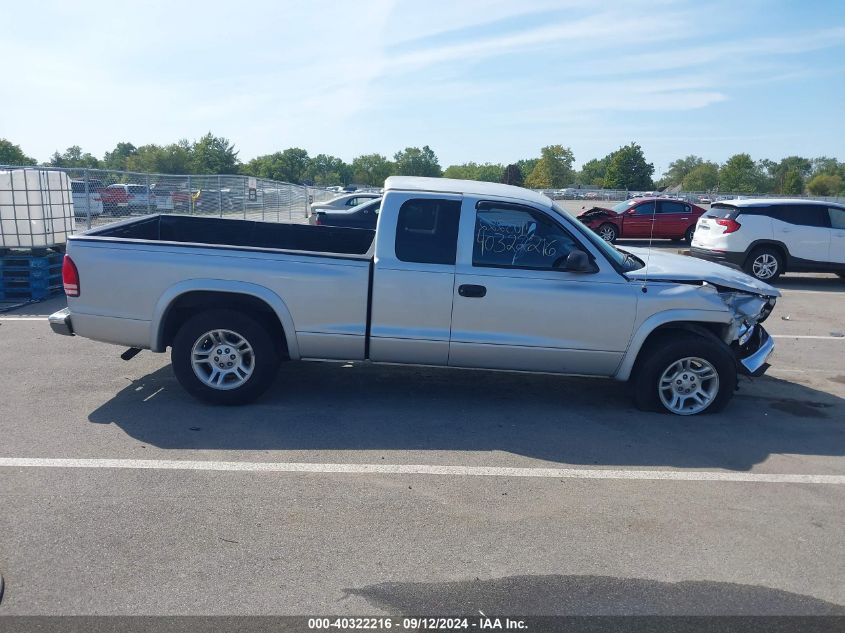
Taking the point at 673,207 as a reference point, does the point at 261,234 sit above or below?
above

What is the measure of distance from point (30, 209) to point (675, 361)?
9.88m

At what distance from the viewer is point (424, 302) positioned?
6137 millimetres

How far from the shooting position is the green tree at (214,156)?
65.7 meters

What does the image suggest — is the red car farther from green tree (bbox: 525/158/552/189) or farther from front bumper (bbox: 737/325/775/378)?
green tree (bbox: 525/158/552/189)

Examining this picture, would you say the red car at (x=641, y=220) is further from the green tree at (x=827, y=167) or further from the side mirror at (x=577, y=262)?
the green tree at (x=827, y=167)

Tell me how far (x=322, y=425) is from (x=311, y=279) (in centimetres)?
120

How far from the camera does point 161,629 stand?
11.0 ft

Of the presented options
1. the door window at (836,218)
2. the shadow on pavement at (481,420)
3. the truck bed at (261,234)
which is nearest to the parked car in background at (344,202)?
the door window at (836,218)

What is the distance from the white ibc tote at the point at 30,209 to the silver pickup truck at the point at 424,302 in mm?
5985

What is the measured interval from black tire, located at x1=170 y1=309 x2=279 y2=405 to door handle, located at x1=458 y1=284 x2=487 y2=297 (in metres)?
1.67

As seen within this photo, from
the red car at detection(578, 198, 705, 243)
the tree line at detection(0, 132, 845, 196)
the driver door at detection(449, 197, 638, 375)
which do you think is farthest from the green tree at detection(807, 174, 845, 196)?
the driver door at detection(449, 197, 638, 375)

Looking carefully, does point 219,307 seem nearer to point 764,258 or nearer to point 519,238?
point 519,238

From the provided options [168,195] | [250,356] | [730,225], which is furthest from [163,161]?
[250,356]

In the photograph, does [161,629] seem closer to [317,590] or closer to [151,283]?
[317,590]
